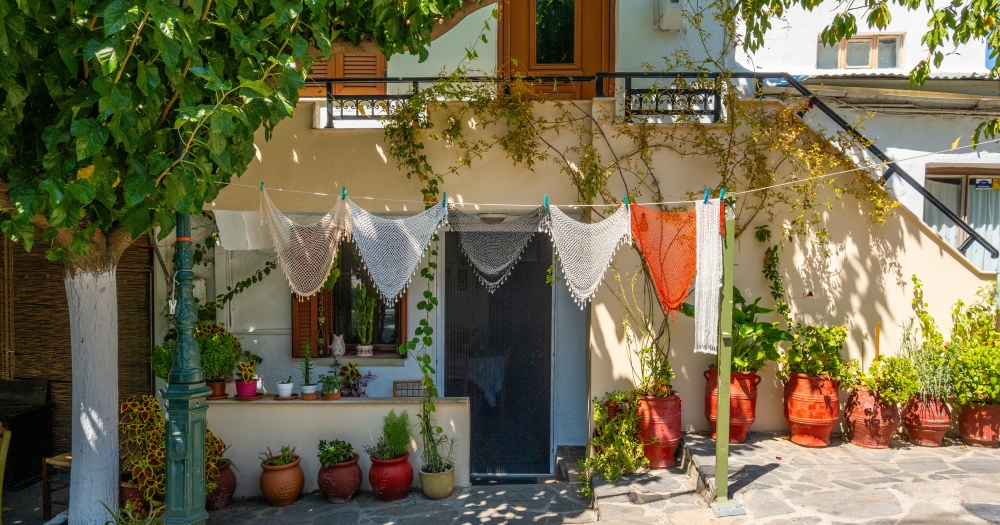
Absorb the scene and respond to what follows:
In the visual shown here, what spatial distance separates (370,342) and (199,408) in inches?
115

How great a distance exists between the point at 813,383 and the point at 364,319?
4465 mm

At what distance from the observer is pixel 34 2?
3707 millimetres

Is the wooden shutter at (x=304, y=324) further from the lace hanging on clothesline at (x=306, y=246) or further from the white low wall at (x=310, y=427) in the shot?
the lace hanging on clothesline at (x=306, y=246)

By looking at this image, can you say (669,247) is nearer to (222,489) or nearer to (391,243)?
(391,243)

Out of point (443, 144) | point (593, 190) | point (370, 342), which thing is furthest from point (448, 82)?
point (370, 342)

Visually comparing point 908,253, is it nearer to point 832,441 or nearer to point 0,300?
point 832,441

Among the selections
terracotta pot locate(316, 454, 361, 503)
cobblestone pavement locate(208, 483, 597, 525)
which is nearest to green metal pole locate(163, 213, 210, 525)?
cobblestone pavement locate(208, 483, 597, 525)

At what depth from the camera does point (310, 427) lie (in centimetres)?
687

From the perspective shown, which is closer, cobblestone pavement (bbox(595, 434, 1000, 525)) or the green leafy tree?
the green leafy tree

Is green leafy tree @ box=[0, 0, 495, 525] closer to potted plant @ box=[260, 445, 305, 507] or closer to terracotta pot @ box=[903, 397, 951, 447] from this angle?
potted plant @ box=[260, 445, 305, 507]

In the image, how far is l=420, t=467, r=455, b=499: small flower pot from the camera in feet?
21.7

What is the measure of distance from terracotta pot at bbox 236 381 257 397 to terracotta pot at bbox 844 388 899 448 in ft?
18.8

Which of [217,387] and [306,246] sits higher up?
[306,246]

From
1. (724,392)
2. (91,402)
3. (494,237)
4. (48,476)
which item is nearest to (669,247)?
(724,392)
